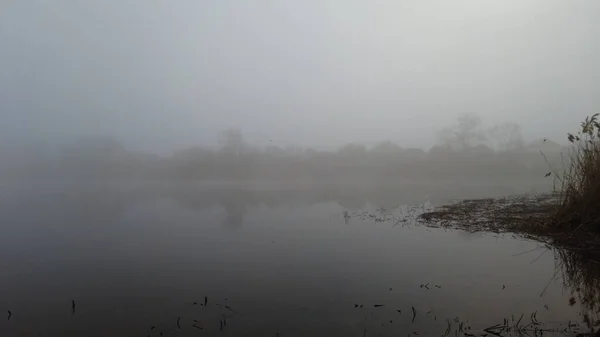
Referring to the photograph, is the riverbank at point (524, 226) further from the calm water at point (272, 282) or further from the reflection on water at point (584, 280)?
the calm water at point (272, 282)

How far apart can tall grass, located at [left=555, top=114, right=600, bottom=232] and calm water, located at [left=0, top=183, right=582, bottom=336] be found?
191 cm

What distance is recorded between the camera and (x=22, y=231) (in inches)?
549

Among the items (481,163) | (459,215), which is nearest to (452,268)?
(459,215)

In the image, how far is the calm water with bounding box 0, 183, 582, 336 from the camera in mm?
5238

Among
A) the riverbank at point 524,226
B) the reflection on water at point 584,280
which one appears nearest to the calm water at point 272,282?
the reflection on water at point 584,280

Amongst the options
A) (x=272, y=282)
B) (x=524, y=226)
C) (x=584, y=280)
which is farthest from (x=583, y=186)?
(x=272, y=282)

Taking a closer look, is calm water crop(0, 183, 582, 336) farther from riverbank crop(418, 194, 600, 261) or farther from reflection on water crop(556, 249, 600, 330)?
riverbank crop(418, 194, 600, 261)

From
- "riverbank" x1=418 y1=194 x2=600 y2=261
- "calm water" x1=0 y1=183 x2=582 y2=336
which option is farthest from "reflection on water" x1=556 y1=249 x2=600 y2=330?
"riverbank" x1=418 y1=194 x2=600 y2=261

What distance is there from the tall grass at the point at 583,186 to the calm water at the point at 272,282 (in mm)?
1907

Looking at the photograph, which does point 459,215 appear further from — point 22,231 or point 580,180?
point 22,231

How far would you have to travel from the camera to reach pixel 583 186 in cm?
977

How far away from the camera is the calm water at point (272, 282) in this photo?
17.2 ft

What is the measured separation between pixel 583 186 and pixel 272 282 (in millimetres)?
9778

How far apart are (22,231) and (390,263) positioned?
15436mm
